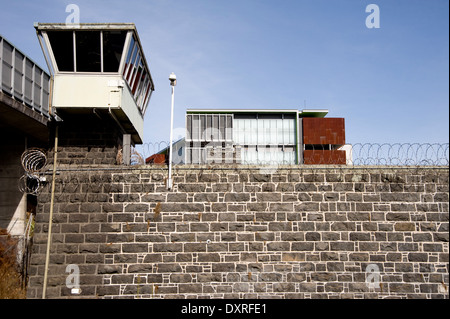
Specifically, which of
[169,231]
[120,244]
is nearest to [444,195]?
[169,231]

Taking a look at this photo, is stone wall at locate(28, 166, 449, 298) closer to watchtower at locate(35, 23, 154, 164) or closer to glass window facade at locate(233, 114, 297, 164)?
watchtower at locate(35, 23, 154, 164)

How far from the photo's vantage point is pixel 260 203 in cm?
1002

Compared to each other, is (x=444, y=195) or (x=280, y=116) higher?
(x=280, y=116)

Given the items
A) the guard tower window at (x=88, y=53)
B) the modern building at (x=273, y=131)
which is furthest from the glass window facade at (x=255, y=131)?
the guard tower window at (x=88, y=53)

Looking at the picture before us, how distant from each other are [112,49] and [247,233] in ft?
21.0

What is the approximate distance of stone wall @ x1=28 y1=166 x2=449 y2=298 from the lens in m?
9.60

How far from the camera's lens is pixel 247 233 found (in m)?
9.86

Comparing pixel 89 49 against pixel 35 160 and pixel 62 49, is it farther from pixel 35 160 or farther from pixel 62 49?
pixel 35 160

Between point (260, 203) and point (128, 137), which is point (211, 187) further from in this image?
point (128, 137)

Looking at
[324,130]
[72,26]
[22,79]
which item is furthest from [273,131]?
[72,26]

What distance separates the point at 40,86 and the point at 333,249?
11123 mm

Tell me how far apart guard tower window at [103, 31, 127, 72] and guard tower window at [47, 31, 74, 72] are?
0.93m
